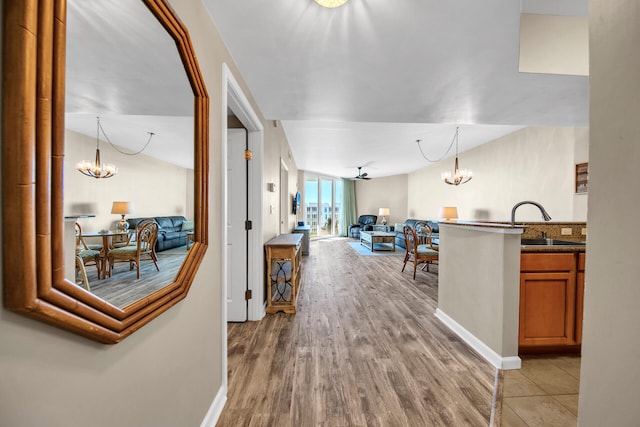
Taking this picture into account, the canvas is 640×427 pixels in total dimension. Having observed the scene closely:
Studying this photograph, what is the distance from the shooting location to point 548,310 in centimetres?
202

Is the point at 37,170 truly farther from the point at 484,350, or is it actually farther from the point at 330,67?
the point at 484,350

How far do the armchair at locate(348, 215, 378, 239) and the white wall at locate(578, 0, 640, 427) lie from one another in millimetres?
9180

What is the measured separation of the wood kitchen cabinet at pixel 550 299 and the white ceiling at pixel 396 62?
1.46 meters

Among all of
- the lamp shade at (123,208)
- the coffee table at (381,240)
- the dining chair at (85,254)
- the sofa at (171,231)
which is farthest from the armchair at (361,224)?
the dining chair at (85,254)

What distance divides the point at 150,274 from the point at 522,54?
255cm

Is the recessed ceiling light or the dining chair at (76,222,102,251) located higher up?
the recessed ceiling light

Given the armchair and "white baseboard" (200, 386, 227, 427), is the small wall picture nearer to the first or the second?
"white baseboard" (200, 386, 227, 427)

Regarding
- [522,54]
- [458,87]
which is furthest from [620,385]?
[458,87]

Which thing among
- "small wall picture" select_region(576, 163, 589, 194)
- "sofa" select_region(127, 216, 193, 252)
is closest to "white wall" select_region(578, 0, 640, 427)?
"sofa" select_region(127, 216, 193, 252)

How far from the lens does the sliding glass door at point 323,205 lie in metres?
10.4

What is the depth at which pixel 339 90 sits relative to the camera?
2256 mm

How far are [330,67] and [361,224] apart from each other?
872cm

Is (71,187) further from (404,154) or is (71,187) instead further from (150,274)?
(404,154)

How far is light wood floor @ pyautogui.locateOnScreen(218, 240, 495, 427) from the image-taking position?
1485 millimetres
